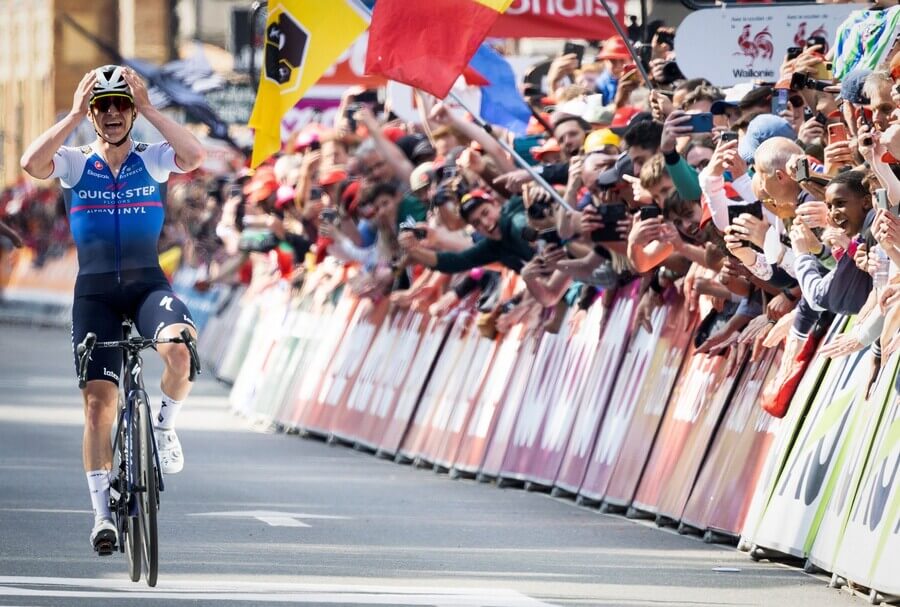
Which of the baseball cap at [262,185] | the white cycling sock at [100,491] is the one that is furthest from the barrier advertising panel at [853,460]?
the baseball cap at [262,185]

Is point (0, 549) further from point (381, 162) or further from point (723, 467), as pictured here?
point (381, 162)

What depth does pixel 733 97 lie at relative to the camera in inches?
Result: 599

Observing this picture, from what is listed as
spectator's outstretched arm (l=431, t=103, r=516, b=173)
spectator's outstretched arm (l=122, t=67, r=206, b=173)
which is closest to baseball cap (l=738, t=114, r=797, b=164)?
spectator's outstretched arm (l=122, t=67, r=206, b=173)

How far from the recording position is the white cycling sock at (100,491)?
1220cm

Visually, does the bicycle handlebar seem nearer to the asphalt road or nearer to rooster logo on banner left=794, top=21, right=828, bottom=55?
the asphalt road

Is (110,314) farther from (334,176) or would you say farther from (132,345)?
(334,176)

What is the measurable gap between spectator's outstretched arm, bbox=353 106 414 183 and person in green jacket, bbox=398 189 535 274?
114 inches

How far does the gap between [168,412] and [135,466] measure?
2.49 ft

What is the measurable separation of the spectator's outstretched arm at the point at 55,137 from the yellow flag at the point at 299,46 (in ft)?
21.9

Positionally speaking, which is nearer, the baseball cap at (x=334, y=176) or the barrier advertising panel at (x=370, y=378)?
the barrier advertising panel at (x=370, y=378)

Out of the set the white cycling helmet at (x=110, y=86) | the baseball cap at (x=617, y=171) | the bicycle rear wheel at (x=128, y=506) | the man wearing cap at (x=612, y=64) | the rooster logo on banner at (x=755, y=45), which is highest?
the man wearing cap at (x=612, y=64)

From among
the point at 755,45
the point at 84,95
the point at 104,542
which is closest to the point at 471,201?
the point at 755,45

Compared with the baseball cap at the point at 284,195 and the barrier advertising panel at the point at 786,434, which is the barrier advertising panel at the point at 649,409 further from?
the baseball cap at the point at 284,195

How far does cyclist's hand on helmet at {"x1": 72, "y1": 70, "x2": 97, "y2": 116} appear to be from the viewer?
481 inches
